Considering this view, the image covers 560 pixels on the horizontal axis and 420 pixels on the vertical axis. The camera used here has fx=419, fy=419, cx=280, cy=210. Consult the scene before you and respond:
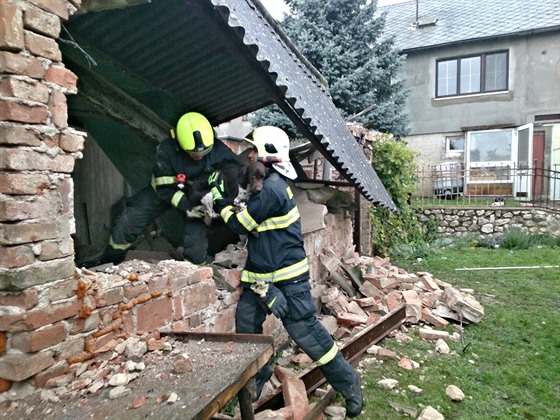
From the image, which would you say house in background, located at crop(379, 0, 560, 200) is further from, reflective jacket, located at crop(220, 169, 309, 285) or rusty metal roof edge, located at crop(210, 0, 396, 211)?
reflective jacket, located at crop(220, 169, 309, 285)

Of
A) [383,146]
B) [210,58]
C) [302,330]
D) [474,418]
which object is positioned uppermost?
[210,58]

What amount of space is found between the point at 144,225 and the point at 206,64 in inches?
66.8

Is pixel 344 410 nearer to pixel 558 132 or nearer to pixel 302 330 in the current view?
pixel 302 330

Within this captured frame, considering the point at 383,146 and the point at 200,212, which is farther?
the point at 383,146

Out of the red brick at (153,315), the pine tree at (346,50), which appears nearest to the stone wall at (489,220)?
the pine tree at (346,50)

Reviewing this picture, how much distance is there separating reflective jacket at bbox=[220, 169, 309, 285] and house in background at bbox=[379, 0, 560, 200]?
1160cm

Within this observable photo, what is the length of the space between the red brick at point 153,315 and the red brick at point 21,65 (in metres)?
1.46

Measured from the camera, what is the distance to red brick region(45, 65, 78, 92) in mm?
2154

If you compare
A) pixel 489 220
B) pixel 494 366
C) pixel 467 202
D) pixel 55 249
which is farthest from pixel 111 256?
pixel 467 202

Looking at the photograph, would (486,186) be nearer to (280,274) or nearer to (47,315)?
(280,274)

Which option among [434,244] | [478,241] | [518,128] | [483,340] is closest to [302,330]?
[483,340]

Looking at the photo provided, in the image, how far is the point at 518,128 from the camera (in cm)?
1457

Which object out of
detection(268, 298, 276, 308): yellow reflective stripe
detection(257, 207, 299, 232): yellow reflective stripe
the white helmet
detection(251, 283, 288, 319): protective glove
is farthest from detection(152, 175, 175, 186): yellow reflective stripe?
detection(268, 298, 276, 308): yellow reflective stripe

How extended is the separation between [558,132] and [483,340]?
12.5 m
